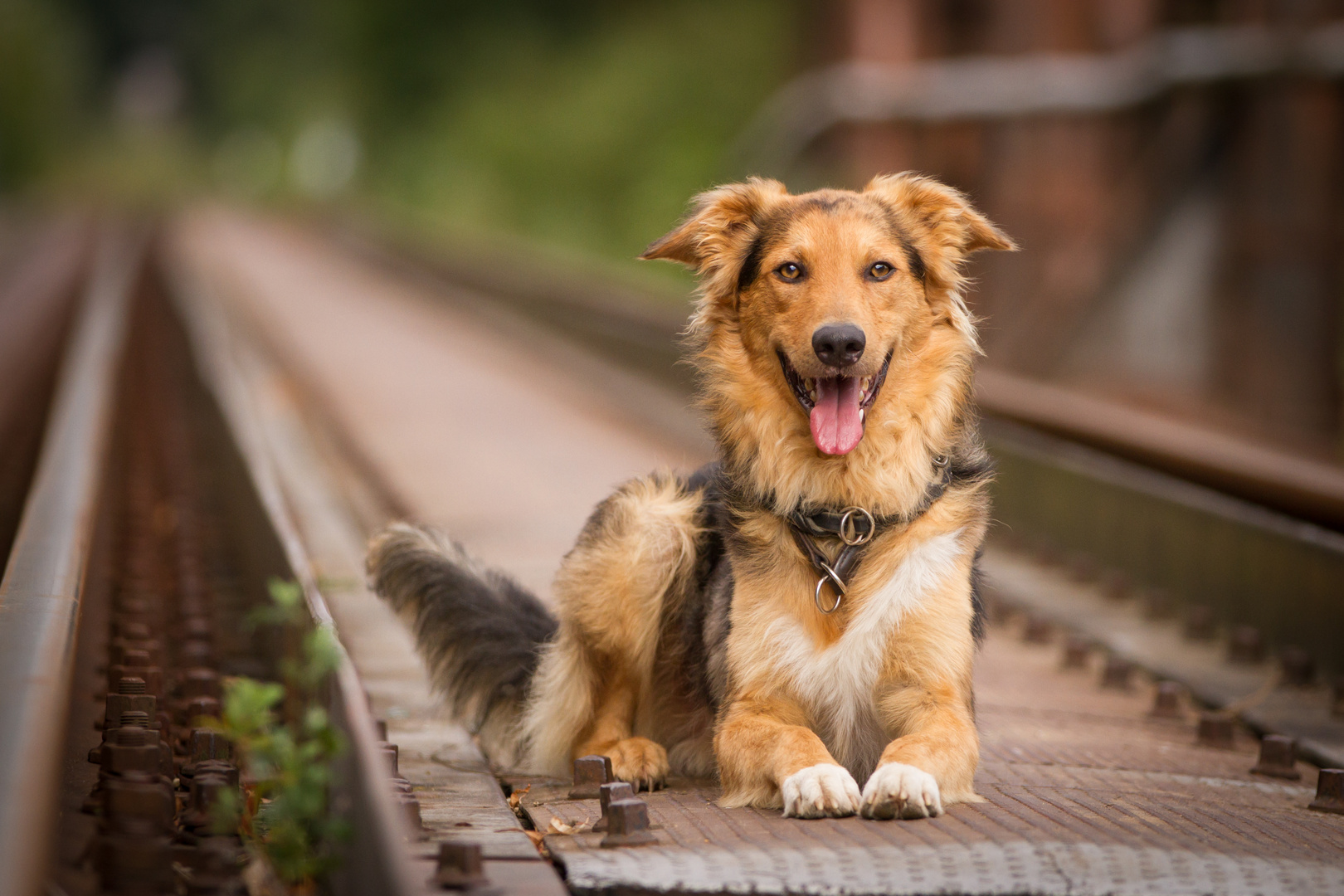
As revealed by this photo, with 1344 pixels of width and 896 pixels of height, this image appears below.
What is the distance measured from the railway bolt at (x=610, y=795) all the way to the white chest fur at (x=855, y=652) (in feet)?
1.88

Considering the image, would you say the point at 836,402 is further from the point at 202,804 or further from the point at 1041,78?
the point at 1041,78

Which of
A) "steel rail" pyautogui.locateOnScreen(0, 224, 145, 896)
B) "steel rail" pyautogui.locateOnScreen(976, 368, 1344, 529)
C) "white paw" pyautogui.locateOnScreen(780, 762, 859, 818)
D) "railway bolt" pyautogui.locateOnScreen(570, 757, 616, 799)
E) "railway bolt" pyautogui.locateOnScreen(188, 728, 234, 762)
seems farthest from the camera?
"steel rail" pyautogui.locateOnScreen(976, 368, 1344, 529)

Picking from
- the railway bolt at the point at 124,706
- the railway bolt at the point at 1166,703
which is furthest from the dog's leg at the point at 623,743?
the railway bolt at the point at 1166,703

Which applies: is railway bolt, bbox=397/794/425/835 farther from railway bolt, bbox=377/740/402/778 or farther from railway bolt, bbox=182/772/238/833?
railway bolt, bbox=182/772/238/833

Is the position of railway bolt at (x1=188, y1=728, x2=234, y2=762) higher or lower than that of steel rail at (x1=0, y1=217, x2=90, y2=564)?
lower

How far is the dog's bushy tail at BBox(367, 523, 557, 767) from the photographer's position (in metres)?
4.50

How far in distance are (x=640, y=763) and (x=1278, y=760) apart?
6.13ft

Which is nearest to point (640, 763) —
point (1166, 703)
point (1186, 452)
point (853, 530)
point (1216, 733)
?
point (853, 530)

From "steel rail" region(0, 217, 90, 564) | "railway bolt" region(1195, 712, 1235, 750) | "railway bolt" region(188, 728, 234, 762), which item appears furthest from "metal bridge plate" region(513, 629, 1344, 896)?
"steel rail" region(0, 217, 90, 564)

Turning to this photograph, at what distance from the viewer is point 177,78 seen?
382ft

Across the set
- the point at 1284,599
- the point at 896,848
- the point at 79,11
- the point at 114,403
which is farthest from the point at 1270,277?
the point at 79,11

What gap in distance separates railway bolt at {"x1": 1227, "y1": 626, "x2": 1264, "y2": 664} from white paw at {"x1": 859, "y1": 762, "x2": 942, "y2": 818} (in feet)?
9.77

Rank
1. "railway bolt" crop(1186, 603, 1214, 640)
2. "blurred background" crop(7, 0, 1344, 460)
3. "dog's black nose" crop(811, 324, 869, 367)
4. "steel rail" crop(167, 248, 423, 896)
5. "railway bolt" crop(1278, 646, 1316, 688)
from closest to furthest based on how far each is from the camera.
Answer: "steel rail" crop(167, 248, 423, 896) < "dog's black nose" crop(811, 324, 869, 367) < "railway bolt" crop(1278, 646, 1316, 688) < "railway bolt" crop(1186, 603, 1214, 640) < "blurred background" crop(7, 0, 1344, 460)

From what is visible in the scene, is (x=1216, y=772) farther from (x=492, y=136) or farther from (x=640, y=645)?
(x=492, y=136)
